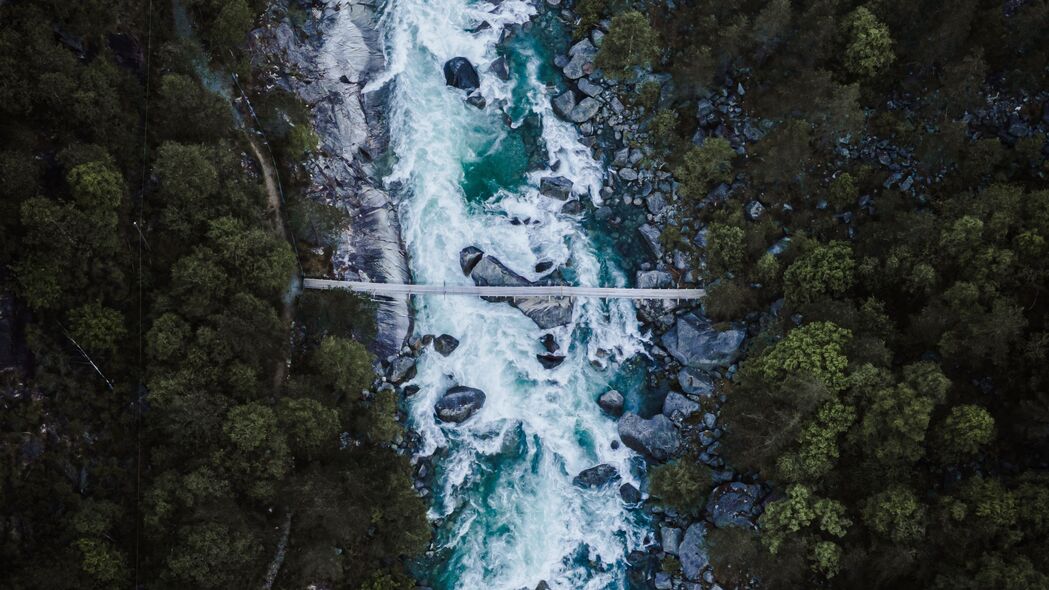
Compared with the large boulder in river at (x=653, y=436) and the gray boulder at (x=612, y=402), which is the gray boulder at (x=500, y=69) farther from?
the large boulder in river at (x=653, y=436)

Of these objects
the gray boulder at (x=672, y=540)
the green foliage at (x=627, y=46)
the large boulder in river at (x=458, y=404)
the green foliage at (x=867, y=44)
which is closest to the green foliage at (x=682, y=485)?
the gray boulder at (x=672, y=540)

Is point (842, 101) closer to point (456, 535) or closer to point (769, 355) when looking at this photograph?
point (769, 355)

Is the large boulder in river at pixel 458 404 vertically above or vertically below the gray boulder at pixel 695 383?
below

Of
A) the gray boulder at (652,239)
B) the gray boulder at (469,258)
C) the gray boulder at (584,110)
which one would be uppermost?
the gray boulder at (584,110)

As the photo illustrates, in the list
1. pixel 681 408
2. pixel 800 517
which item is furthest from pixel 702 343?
pixel 800 517

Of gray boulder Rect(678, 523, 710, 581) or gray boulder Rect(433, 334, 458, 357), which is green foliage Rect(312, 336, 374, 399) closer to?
gray boulder Rect(433, 334, 458, 357)

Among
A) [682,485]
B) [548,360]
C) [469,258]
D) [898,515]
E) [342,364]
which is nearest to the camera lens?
[898,515]

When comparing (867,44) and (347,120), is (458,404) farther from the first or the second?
(867,44)
